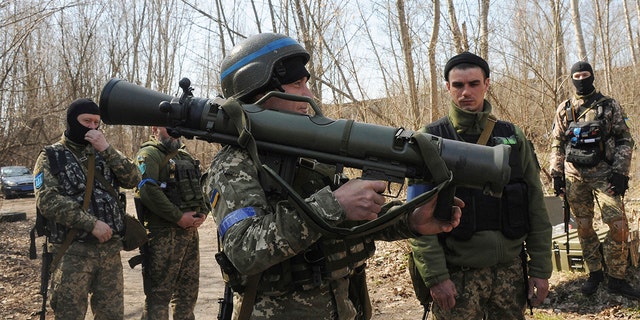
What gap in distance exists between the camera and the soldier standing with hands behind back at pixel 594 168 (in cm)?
466

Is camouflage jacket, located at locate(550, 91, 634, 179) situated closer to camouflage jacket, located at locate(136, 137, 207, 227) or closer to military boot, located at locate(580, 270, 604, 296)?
military boot, located at locate(580, 270, 604, 296)

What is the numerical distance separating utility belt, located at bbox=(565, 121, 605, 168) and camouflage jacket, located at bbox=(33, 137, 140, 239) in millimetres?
4242

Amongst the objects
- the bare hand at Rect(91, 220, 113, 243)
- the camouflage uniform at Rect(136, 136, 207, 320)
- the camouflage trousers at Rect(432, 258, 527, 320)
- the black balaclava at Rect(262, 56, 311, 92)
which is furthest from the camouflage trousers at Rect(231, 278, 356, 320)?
the camouflage uniform at Rect(136, 136, 207, 320)

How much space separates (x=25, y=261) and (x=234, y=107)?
7562mm

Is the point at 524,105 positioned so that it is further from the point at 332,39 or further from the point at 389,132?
the point at 389,132

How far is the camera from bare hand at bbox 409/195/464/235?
5.85ft

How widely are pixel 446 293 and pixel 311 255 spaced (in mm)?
1172

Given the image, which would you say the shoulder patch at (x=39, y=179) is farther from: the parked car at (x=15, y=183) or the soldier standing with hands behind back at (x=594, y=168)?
the parked car at (x=15, y=183)

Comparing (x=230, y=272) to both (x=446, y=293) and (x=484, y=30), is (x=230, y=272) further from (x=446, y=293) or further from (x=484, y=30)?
(x=484, y=30)

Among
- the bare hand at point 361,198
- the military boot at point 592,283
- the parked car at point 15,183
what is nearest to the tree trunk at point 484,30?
the military boot at point 592,283

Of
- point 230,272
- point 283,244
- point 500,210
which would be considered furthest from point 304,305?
point 500,210

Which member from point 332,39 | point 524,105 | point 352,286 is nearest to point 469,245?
point 352,286

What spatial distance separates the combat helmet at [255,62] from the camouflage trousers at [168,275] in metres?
2.71

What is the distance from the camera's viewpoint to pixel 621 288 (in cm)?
450
